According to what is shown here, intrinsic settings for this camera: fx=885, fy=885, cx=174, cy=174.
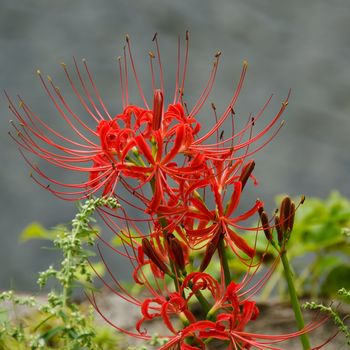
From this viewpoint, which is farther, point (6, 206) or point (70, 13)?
point (70, 13)

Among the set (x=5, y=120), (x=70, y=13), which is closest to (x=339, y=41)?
(x=70, y=13)

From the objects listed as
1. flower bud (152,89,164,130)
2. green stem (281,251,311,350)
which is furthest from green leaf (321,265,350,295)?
flower bud (152,89,164,130)

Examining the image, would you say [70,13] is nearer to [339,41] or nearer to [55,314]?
[339,41]

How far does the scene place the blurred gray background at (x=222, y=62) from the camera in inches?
124

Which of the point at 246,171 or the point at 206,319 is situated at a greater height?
the point at 246,171

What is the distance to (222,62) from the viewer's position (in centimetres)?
345

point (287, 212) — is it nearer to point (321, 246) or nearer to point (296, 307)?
point (296, 307)

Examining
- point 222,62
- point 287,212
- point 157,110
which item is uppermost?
point 222,62

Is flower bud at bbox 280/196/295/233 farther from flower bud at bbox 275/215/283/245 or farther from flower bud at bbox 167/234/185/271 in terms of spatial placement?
flower bud at bbox 167/234/185/271

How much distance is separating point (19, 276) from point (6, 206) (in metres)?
0.31

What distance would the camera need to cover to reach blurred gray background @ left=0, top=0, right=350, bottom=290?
10.3ft

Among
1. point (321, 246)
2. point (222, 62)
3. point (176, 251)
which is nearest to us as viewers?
point (176, 251)

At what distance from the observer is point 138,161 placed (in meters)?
1.12

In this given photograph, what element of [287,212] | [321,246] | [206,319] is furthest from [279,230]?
[321,246]
